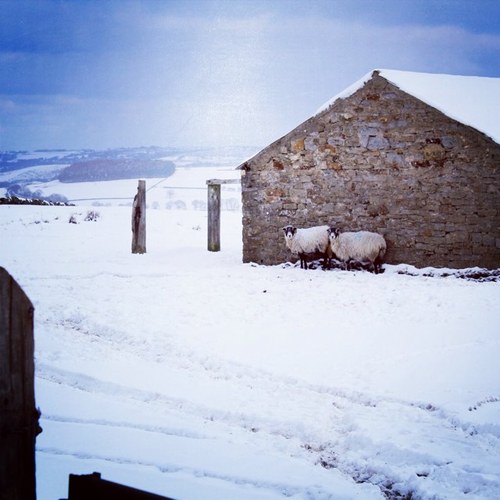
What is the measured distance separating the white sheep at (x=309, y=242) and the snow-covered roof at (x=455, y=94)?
332 cm

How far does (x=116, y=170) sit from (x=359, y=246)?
31.7 m

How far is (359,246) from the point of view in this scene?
14719 millimetres

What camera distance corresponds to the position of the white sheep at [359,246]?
48.0 ft

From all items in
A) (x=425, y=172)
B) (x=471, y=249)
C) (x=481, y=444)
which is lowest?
(x=481, y=444)

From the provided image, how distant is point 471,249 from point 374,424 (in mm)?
9753

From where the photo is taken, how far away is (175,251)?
62.2ft

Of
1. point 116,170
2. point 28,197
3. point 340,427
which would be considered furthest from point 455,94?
point 116,170

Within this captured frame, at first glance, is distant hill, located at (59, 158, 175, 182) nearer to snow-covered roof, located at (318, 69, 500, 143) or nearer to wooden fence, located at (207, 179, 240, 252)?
wooden fence, located at (207, 179, 240, 252)

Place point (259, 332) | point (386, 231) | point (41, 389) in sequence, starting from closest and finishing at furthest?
1. point (41, 389)
2. point (259, 332)
3. point (386, 231)

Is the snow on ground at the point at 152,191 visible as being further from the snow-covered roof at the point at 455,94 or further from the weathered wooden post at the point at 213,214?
the snow-covered roof at the point at 455,94

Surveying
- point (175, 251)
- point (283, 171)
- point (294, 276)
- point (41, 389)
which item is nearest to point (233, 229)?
point (175, 251)

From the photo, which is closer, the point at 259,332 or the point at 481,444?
the point at 481,444

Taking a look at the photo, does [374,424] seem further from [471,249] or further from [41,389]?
[471,249]

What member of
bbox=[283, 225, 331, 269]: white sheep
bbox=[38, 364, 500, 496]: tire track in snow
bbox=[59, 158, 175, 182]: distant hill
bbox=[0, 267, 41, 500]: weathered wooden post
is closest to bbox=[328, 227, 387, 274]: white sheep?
bbox=[283, 225, 331, 269]: white sheep
